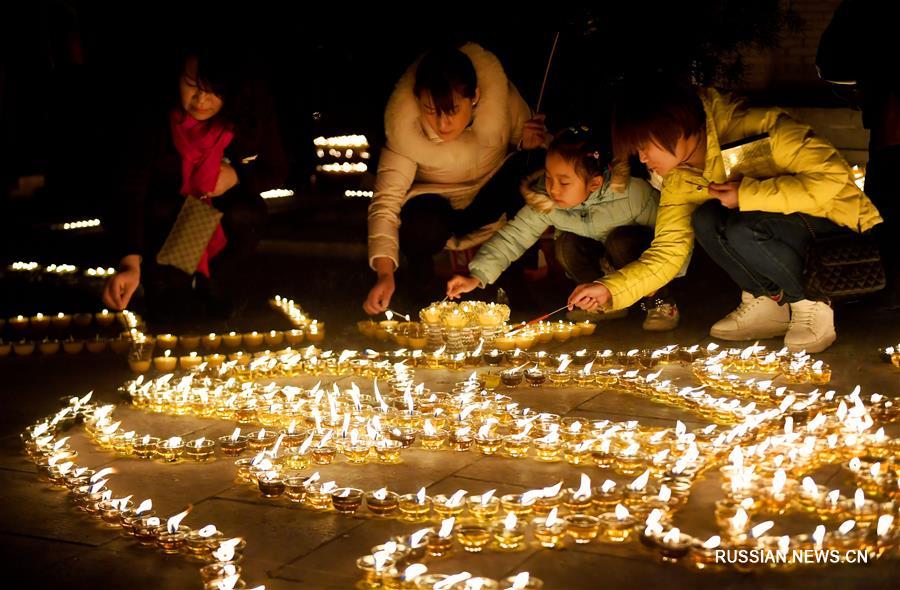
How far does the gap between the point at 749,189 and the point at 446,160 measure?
166 cm

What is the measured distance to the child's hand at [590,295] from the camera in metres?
4.91

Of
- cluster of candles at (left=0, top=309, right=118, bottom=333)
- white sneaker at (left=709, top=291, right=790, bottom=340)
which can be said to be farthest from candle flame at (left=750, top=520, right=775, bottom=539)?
cluster of candles at (left=0, top=309, right=118, bottom=333)

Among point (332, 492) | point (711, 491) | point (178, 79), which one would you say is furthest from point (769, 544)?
point (178, 79)

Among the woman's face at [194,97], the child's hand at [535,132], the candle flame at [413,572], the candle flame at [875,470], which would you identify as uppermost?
the woman's face at [194,97]

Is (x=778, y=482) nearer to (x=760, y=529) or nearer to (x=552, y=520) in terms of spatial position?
(x=760, y=529)

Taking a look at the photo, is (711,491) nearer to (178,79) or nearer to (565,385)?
(565,385)

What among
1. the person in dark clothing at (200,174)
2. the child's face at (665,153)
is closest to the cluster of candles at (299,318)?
the person in dark clothing at (200,174)

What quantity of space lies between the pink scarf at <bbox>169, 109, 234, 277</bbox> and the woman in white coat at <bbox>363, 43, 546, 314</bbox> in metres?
0.83

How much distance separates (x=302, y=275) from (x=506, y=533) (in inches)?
174

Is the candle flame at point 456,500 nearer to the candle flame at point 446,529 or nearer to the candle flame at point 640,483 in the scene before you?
the candle flame at point 446,529

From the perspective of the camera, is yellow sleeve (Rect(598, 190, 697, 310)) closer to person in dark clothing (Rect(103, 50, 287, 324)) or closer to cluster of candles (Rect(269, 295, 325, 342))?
cluster of candles (Rect(269, 295, 325, 342))

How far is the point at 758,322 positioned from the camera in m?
5.19

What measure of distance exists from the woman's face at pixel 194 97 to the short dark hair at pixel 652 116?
6.48ft

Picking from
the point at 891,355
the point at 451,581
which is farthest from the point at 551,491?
the point at 891,355
